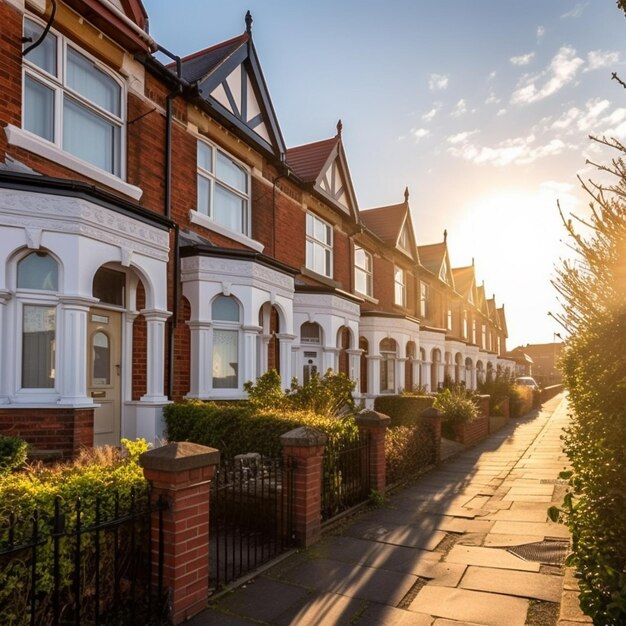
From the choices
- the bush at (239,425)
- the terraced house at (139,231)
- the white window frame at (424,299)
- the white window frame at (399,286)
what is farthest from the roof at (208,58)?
the white window frame at (424,299)

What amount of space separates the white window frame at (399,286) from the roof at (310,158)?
255 inches

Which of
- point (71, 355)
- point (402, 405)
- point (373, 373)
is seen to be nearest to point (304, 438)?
point (71, 355)

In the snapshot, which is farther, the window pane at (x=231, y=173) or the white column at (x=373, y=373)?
the white column at (x=373, y=373)

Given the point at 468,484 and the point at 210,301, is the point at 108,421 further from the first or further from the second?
the point at 468,484

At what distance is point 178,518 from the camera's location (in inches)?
150

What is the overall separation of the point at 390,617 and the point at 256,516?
7.19 ft

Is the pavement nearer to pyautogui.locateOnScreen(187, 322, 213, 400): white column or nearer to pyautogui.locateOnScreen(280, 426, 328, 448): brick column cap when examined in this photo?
pyautogui.locateOnScreen(280, 426, 328, 448): brick column cap

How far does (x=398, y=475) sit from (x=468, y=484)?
1.32m

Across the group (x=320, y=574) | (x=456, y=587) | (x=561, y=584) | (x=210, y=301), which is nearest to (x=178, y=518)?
(x=320, y=574)

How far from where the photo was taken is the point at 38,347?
6.74 m

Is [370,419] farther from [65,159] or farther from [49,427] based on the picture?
[65,159]

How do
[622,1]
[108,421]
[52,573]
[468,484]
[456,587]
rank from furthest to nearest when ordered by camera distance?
[468,484] → [108,421] → [456,587] → [622,1] → [52,573]

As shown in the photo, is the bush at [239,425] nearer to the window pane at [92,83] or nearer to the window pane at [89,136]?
the window pane at [89,136]

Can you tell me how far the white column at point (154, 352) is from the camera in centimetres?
841
